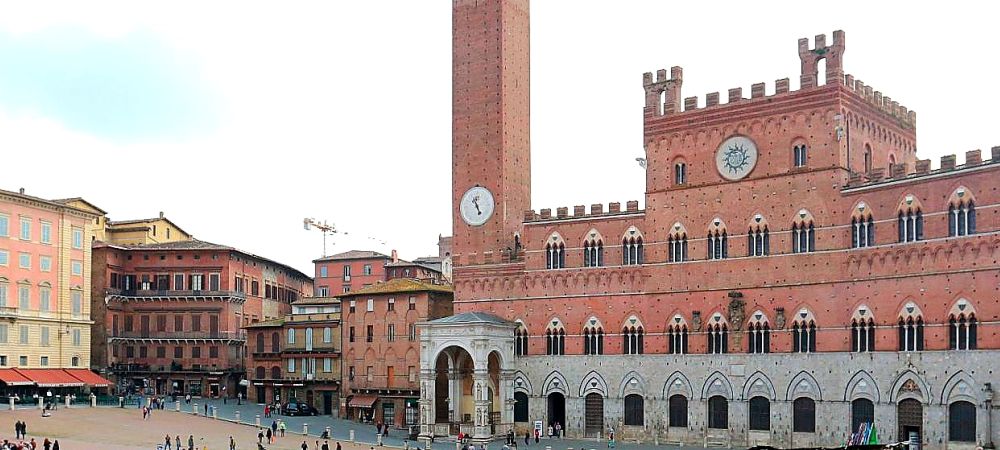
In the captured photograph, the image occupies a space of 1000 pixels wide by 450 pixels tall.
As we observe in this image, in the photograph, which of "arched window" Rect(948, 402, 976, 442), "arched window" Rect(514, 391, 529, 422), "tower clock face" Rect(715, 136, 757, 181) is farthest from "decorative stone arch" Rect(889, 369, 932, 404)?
"arched window" Rect(514, 391, 529, 422)

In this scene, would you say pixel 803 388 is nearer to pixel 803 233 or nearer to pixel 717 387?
pixel 717 387

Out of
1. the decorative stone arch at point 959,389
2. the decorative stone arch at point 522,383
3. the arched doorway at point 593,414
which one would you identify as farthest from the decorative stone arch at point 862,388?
the decorative stone arch at point 522,383

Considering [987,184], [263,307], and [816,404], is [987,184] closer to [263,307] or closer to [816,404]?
[816,404]

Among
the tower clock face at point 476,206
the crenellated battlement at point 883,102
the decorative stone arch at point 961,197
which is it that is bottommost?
the decorative stone arch at point 961,197

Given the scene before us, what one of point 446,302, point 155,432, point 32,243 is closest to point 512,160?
point 446,302

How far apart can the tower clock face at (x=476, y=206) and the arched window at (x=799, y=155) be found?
18375 millimetres

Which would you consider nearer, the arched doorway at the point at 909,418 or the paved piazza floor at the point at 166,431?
the arched doorway at the point at 909,418

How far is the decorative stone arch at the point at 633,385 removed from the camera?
190 ft

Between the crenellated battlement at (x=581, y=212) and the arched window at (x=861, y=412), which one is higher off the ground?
the crenellated battlement at (x=581, y=212)

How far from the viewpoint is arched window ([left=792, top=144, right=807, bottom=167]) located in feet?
176

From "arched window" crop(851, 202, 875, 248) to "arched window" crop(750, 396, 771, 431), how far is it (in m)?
8.66

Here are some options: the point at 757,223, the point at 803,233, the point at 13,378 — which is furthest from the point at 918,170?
the point at 13,378

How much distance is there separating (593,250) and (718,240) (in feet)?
24.7

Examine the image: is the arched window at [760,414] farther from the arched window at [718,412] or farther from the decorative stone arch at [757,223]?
the decorative stone arch at [757,223]
